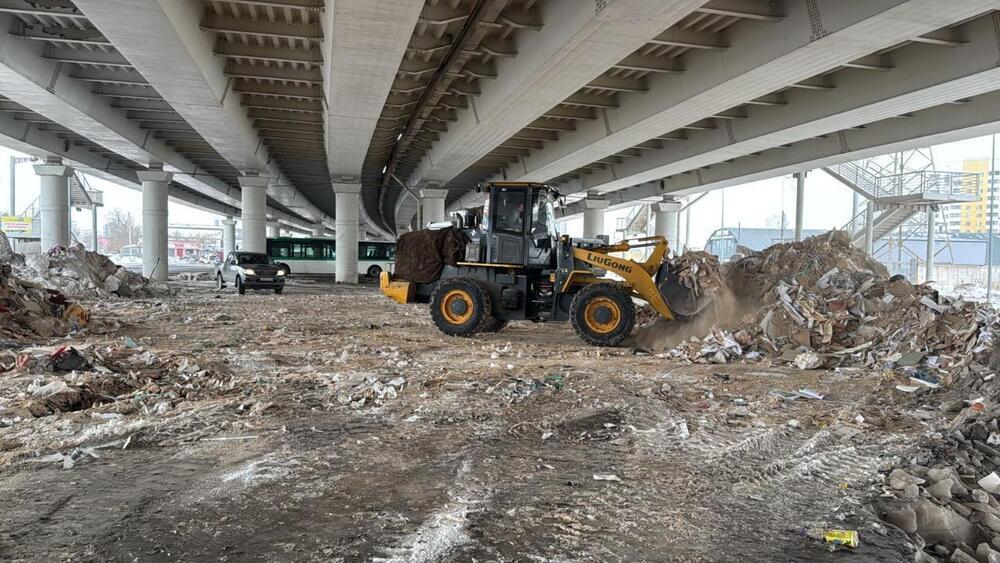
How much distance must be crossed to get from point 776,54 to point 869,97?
13.8ft

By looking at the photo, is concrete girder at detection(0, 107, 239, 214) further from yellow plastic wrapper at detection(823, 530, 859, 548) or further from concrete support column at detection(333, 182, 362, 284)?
yellow plastic wrapper at detection(823, 530, 859, 548)

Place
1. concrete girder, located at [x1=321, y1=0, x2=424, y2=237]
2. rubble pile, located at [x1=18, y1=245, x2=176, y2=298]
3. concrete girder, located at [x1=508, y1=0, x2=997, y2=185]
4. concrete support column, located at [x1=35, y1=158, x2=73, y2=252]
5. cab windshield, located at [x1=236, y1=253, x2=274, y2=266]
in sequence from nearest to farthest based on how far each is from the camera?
concrete girder, located at [x1=508, y1=0, x2=997, y2=185]
concrete girder, located at [x1=321, y1=0, x2=424, y2=237]
rubble pile, located at [x1=18, y1=245, x2=176, y2=298]
cab windshield, located at [x1=236, y1=253, x2=274, y2=266]
concrete support column, located at [x1=35, y1=158, x2=73, y2=252]

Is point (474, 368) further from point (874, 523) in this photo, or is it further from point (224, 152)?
point (224, 152)

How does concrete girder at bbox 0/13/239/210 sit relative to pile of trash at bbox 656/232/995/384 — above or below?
above

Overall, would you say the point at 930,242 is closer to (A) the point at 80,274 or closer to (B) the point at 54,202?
(A) the point at 80,274

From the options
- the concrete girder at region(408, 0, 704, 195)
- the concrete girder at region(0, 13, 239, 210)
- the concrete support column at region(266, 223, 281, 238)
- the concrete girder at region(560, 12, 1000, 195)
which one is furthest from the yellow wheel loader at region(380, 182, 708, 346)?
the concrete support column at region(266, 223, 281, 238)

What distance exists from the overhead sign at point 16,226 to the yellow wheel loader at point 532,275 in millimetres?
50926

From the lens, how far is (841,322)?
428 inches

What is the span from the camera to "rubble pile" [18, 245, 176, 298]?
63.3ft

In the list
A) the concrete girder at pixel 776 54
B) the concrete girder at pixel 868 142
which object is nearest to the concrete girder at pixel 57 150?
the concrete girder at pixel 868 142

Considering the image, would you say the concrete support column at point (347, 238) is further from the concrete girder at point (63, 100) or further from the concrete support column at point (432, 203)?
the concrete girder at point (63, 100)

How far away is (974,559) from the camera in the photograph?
355 cm

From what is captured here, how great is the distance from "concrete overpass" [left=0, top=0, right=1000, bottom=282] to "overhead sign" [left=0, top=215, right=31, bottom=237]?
29980 millimetres

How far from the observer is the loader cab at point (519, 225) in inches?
479
